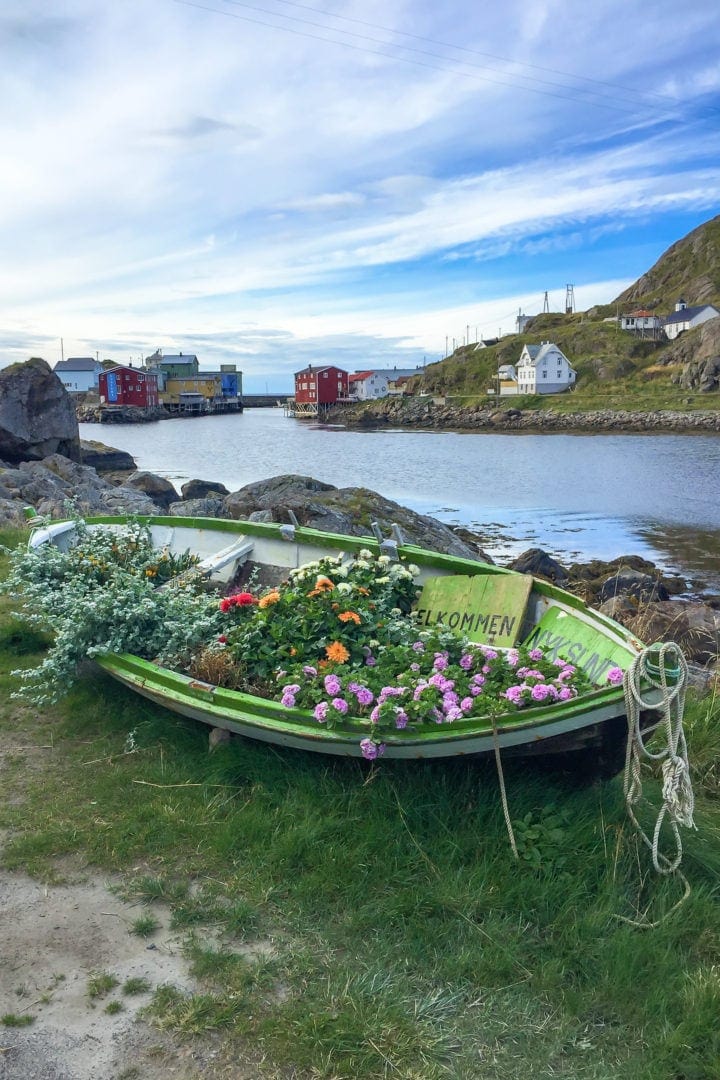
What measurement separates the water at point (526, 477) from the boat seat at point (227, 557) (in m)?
12.2

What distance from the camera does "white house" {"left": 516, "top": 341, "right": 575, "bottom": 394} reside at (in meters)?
101

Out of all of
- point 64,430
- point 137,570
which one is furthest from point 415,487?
point 137,570

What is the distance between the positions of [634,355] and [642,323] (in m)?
17.8

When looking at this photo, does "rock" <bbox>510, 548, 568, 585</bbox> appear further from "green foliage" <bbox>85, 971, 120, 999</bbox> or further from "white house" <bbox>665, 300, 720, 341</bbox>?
"white house" <bbox>665, 300, 720, 341</bbox>

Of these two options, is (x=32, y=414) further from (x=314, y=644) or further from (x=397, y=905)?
(x=397, y=905)

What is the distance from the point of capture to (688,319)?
11019 cm

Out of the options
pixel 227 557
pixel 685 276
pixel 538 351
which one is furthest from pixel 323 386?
pixel 227 557

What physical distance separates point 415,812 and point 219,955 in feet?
4.41

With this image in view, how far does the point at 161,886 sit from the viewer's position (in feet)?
13.6

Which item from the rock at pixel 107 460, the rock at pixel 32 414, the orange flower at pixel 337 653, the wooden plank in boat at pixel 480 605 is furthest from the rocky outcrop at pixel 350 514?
the rock at pixel 107 460

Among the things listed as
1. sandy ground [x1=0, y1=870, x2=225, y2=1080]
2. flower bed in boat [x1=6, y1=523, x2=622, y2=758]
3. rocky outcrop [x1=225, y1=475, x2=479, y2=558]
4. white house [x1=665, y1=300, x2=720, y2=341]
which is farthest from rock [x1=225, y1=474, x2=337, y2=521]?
white house [x1=665, y1=300, x2=720, y2=341]

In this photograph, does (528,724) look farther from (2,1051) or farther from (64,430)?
(64,430)

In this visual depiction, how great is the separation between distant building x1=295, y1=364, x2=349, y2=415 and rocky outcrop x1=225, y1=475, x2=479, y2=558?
10968cm

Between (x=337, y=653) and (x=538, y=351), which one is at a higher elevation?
(x=538, y=351)
